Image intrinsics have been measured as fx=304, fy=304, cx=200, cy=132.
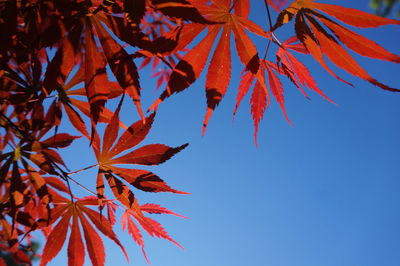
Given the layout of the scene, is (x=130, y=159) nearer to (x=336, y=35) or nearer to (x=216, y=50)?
(x=216, y=50)

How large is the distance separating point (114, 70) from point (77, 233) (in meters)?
0.57

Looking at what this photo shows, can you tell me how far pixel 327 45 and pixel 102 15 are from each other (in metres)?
0.45

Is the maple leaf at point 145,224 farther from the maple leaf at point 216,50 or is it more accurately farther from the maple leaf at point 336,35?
the maple leaf at point 336,35

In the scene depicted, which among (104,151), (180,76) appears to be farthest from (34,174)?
(180,76)

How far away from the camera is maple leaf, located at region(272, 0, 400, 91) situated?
19.7 inches

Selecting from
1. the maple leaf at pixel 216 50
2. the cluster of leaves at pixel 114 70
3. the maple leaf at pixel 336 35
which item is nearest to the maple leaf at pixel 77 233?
the cluster of leaves at pixel 114 70

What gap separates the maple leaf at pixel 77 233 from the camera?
2.74ft

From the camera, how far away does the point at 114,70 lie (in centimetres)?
56

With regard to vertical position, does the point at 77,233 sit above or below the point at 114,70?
below

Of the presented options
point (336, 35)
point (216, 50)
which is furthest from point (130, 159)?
point (336, 35)

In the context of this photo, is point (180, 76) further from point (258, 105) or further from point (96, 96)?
point (258, 105)

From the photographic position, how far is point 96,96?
55 cm

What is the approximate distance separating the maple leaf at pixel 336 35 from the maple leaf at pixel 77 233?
0.65 meters

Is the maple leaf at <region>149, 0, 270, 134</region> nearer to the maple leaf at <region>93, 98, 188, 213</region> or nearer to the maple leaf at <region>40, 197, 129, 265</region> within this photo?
the maple leaf at <region>93, 98, 188, 213</region>
